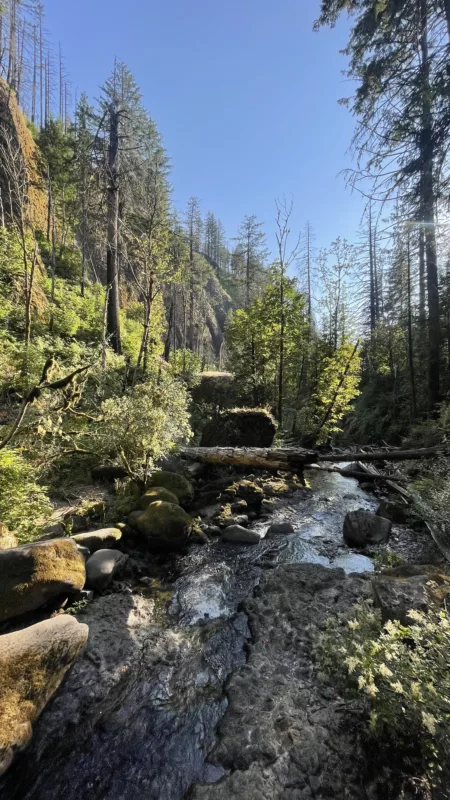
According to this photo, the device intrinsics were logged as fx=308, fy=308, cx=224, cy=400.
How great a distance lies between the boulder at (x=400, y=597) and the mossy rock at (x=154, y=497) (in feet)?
14.1

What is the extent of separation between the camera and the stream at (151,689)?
2396mm

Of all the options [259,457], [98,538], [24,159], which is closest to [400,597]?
[98,538]

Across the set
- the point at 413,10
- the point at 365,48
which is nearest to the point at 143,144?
the point at 365,48

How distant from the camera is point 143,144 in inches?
594

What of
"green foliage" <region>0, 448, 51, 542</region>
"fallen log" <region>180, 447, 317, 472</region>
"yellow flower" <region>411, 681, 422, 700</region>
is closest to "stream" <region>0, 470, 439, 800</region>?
"green foliage" <region>0, 448, 51, 542</region>

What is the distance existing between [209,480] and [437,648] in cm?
745

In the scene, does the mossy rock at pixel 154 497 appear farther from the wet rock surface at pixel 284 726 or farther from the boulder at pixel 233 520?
the wet rock surface at pixel 284 726

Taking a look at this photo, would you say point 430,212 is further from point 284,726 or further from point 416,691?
point 284,726

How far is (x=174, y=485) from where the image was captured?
25.2 feet

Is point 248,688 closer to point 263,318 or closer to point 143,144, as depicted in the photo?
point 263,318

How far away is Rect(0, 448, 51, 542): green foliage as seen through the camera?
4.48 metres

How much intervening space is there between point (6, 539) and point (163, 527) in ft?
8.10

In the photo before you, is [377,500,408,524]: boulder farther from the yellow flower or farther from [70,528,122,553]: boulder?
[70,528,122,553]: boulder

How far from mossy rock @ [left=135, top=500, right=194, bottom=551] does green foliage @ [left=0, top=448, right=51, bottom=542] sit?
1.81 metres
